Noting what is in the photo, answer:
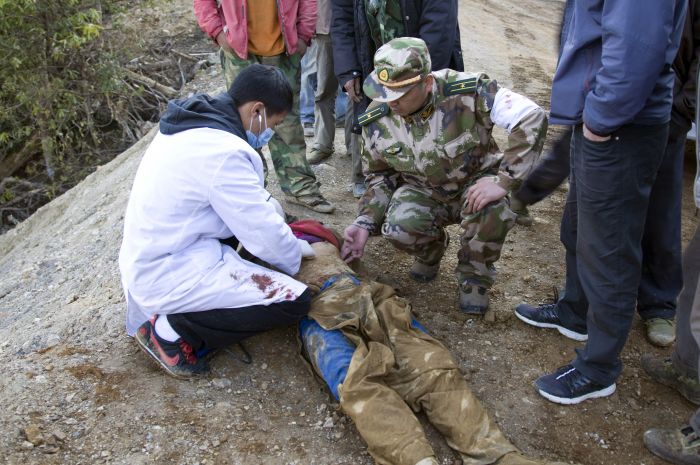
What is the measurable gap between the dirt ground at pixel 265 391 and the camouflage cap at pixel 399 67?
3.72 ft

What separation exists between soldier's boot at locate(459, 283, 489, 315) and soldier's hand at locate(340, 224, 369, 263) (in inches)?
21.7

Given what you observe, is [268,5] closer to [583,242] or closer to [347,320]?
[347,320]

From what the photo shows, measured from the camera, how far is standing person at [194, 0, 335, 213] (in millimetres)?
3971

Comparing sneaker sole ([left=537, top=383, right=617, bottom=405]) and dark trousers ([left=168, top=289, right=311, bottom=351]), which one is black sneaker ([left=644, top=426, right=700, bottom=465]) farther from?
dark trousers ([left=168, top=289, right=311, bottom=351])

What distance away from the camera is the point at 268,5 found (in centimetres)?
400

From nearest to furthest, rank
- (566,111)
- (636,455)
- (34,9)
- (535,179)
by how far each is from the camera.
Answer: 1. (566,111)
2. (636,455)
3. (535,179)
4. (34,9)

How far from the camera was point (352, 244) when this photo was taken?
3230 millimetres

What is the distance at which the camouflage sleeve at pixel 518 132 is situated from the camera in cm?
286

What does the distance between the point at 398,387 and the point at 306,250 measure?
79 centimetres

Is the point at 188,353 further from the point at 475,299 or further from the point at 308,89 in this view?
the point at 308,89

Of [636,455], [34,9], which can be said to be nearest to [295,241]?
[636,455]

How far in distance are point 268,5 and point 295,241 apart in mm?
1923

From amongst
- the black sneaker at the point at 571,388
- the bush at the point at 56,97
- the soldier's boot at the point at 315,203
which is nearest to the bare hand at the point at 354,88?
the soldier's boot at the point at 315,203

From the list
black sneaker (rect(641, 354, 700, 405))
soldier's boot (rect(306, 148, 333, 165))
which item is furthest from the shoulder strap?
soldier's boot (rect(306, 148, 333, 165))
